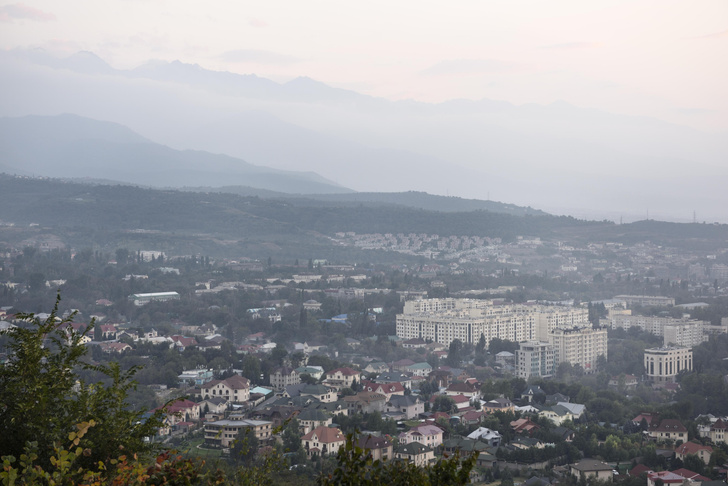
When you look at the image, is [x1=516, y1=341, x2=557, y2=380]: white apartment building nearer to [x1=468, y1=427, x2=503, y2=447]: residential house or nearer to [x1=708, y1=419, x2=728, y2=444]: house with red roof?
[x1=708, y1=419, x2=728, y2=444]: house with red roof

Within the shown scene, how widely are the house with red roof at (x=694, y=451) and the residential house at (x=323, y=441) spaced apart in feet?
17.6

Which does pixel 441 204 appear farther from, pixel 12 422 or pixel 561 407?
pixel 12 422

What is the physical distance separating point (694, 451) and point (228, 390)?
31.4 ft

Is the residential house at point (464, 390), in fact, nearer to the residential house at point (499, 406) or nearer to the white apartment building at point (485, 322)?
the residential house at point (499, 406)

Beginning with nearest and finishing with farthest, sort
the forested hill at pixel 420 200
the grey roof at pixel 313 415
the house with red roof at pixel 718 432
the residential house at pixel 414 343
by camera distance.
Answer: the house with red roof at pixel 718 432 < the grey roof at pixel 313 415 < the residential house at pixel 414 343 < the forested hill at pixel 420 200

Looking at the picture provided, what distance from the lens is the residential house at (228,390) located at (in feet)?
67.3

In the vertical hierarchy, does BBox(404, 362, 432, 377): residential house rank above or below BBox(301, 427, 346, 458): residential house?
below

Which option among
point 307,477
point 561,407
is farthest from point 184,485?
point 561,407

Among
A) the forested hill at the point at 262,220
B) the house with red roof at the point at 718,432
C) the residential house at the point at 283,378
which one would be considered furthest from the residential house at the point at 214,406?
the forested hill at the point at 262,220

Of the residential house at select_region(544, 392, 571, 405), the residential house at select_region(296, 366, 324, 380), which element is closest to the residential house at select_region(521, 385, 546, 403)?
the residential house at select_region(544, 392, 571, 405)

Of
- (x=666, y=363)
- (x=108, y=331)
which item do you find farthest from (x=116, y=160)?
(x=666, y=363)

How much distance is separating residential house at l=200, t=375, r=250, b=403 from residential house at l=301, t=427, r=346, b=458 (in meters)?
4.32

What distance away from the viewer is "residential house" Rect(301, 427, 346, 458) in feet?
51.1

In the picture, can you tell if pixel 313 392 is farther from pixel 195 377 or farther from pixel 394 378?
pixel 195 377
